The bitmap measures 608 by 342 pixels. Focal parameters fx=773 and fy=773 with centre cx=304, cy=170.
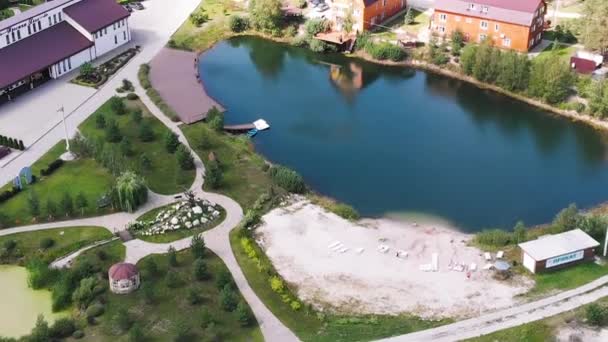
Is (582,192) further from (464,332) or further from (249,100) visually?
(249,100)

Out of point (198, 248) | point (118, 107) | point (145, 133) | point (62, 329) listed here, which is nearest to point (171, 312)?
point (198, 248)

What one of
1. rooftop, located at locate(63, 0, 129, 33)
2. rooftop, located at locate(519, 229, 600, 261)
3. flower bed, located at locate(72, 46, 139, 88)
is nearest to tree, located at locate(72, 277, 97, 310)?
rooftop, located at locate(519, 229, 600, 261)

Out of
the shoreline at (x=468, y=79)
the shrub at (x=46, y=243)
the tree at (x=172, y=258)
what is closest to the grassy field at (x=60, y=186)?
the shrub at (x=46, y=243)

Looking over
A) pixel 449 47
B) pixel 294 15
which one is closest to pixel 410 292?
pixel 449 47

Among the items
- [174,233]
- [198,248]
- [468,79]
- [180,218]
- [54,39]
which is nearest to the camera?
[198,248]

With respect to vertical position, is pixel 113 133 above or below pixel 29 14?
below

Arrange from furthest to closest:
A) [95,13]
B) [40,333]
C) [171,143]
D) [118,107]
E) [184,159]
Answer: [95,13], [118,107], [171,143], [184,159], [40,333]

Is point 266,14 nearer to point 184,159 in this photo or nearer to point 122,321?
point 184,159
